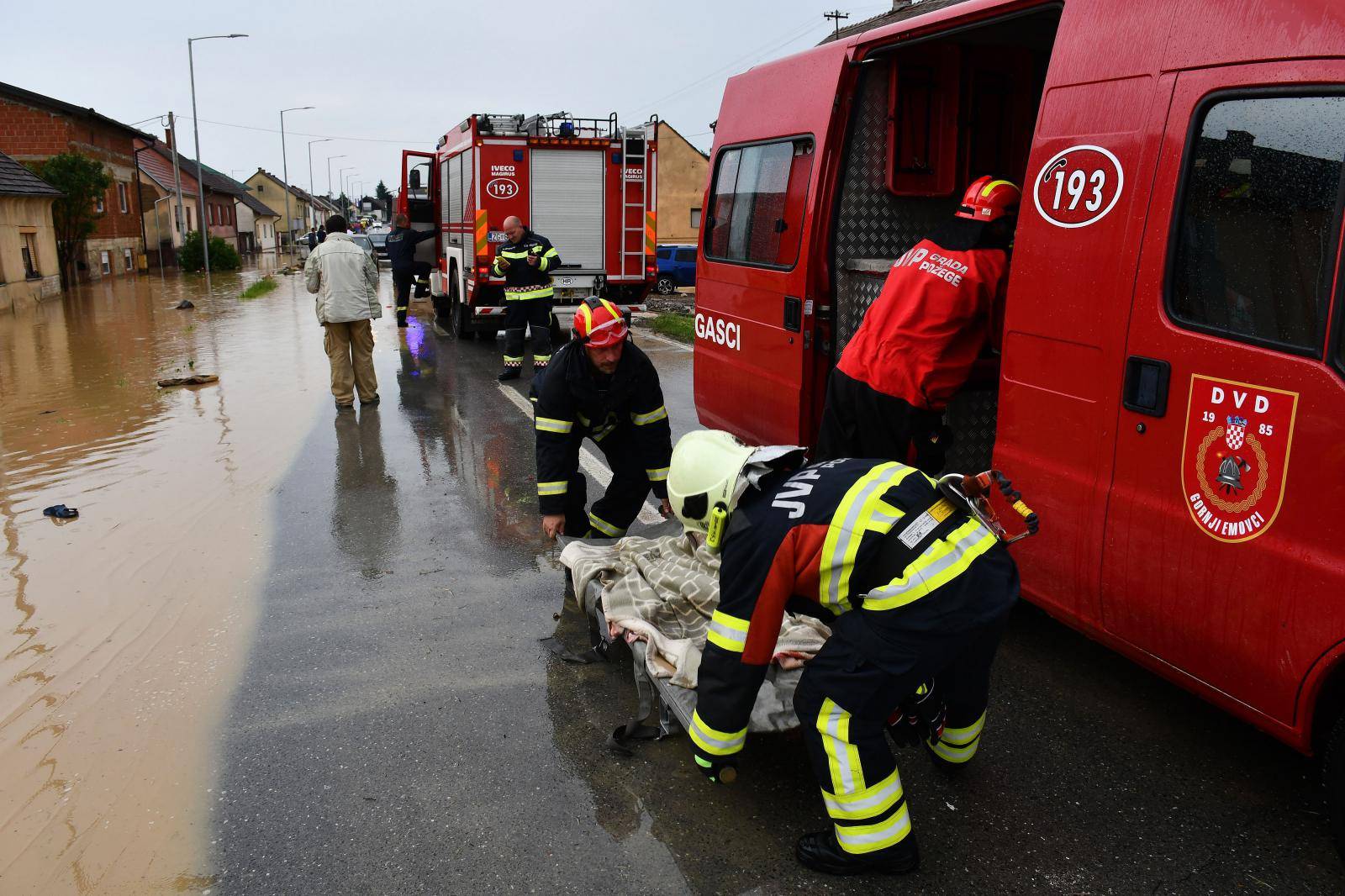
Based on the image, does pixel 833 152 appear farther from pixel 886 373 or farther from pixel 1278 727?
pixel 1278 727

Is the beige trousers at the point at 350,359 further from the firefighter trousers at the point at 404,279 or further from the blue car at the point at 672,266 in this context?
the blue car at the point at 672,266

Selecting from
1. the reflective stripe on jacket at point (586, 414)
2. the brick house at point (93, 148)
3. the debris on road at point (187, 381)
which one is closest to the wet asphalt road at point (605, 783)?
the reflective stripe on jacket at point (586, 414)

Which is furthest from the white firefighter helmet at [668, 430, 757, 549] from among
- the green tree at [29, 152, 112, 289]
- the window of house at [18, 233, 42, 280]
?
the green tree at [29, 152, 112, 289]

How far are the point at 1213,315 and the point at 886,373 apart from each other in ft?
4.94

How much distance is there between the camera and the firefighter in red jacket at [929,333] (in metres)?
4.22

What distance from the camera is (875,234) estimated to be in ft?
17.5

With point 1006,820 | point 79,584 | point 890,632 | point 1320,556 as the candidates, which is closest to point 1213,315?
point 1320,556

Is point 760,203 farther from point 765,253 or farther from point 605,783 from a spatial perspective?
point 605,783

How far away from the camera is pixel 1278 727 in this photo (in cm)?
279

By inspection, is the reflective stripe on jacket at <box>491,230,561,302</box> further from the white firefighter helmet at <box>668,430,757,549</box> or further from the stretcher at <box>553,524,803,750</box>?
the white firefighter helmet at <box>668,430,757,549</box>

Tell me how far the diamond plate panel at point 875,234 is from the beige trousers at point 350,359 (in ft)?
18.7

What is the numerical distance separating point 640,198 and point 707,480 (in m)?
11.6

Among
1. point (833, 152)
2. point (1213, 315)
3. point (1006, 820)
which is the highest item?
point (833, 152)

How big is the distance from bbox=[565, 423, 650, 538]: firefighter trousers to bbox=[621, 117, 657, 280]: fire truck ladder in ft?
30.8
